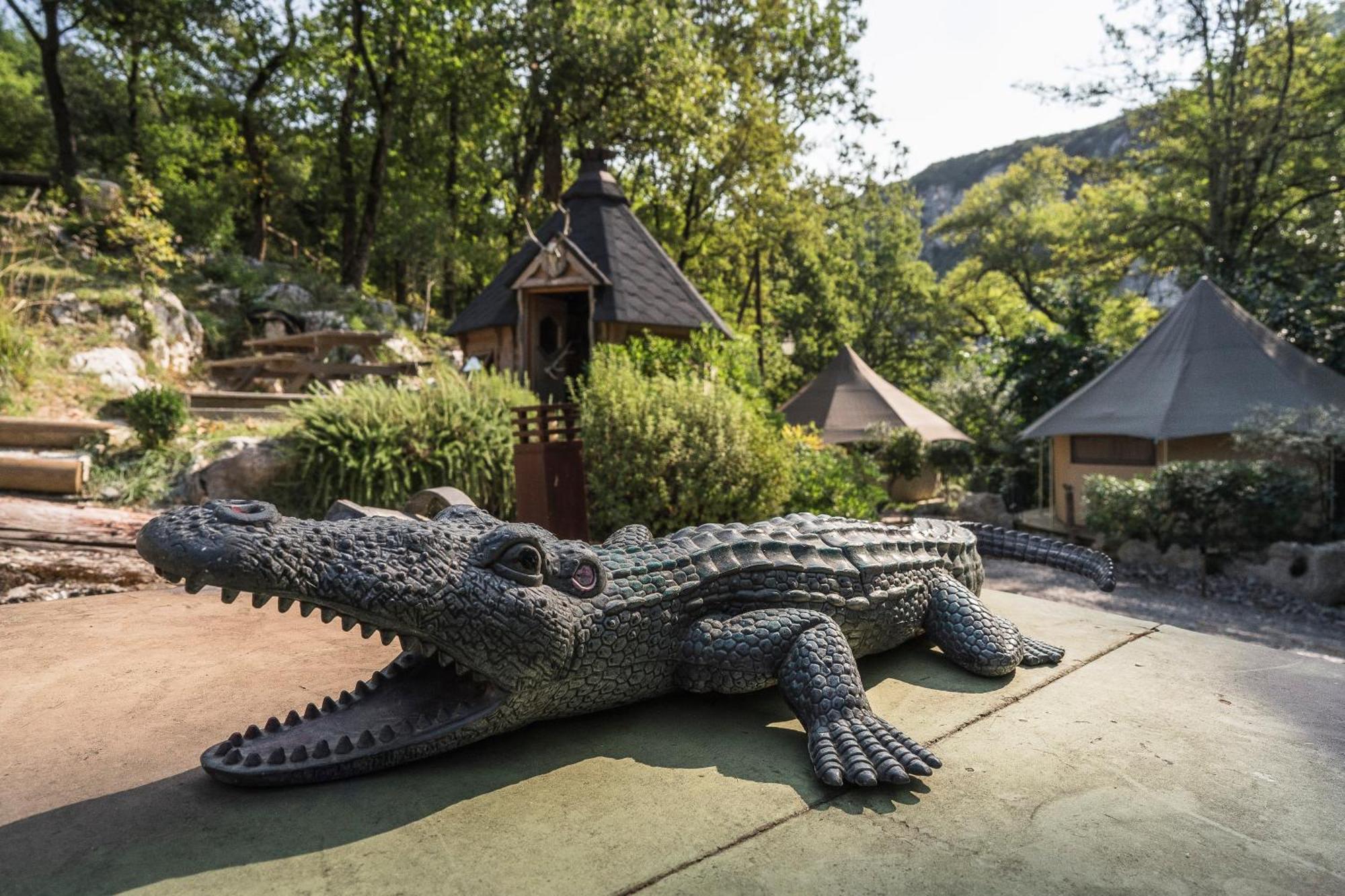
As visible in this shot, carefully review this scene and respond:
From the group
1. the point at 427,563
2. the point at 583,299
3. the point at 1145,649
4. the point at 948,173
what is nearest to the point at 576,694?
the point at 427,563

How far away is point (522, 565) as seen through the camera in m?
2.06

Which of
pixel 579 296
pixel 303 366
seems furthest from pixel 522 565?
pixel 303 366

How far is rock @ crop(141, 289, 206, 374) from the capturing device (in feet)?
42.5

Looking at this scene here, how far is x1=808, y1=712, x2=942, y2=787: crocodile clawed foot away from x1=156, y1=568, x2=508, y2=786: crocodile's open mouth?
936 millimetres

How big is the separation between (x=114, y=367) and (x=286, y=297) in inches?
325

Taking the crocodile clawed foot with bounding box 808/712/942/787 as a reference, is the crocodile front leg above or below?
above

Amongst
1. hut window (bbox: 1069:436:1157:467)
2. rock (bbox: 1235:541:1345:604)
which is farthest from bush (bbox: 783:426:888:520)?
hut window (bbox: 1069:436:1157:467)

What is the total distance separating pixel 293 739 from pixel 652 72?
638 inches

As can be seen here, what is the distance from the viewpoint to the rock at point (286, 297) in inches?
693

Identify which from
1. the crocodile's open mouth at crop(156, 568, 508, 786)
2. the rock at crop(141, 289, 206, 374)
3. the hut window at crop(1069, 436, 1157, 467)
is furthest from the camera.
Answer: the rock at crop(141, 289, 206, 374)

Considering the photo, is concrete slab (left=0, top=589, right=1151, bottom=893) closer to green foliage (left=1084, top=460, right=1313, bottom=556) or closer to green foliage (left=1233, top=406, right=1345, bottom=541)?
green foliage (left=1084, top=460, right=1313, bottom=556)

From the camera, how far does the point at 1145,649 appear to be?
323cm

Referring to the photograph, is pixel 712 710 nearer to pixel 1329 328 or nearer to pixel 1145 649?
pixel 1145 649

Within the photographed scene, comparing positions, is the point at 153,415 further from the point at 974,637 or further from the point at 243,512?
the point at 974,637
